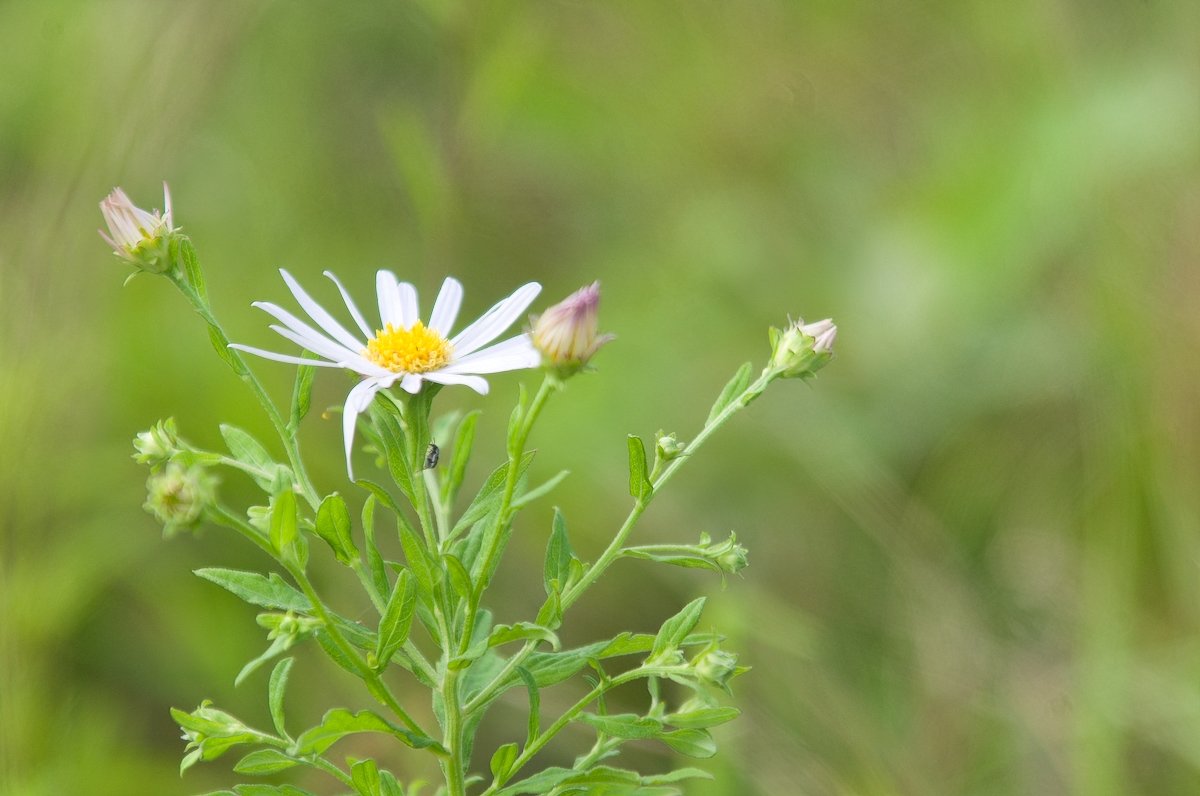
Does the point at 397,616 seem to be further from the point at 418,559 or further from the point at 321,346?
the point at 321,346

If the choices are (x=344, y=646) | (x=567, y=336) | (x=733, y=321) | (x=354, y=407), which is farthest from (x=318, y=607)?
(x=733, y=321)

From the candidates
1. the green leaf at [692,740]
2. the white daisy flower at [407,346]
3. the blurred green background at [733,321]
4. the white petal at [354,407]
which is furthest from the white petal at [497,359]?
the blurred green background at [733,321]

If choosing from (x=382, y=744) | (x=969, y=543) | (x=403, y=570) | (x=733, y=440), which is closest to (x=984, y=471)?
(x=969, y=543)

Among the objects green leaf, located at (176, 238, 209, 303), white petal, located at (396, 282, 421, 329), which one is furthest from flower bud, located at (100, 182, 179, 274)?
white petal, located at (396, 282, 421, 329)

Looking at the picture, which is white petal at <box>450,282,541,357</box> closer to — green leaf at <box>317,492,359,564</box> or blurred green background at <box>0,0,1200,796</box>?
green leaf at <box>317,492,359,564</box>

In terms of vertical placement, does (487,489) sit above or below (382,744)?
below

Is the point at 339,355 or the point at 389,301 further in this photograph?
the point at 389,301

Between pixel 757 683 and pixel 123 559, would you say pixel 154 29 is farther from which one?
pixel 757 683
